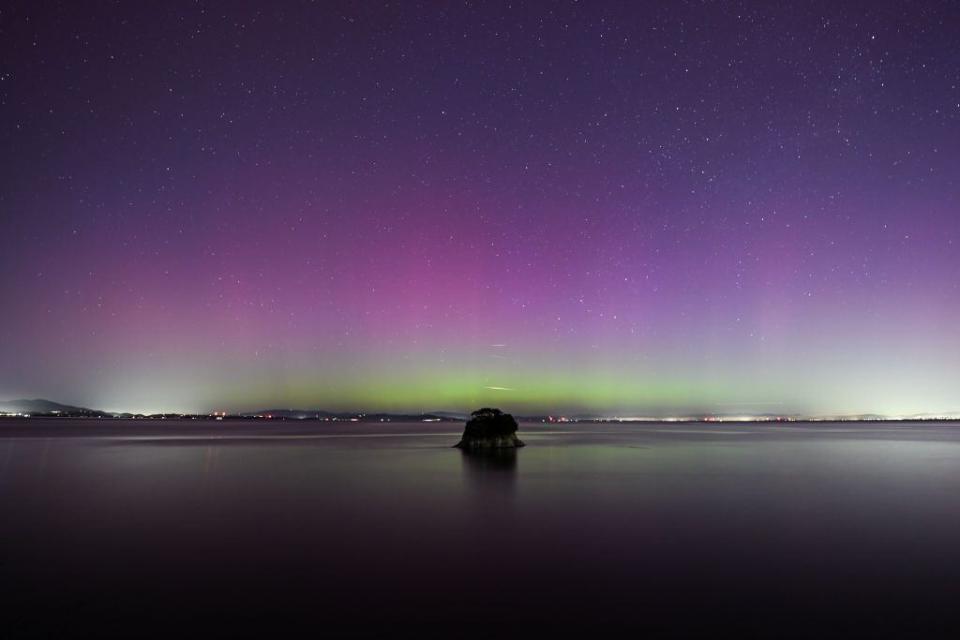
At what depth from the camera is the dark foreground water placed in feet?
39.8

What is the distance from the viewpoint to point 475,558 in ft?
58.1

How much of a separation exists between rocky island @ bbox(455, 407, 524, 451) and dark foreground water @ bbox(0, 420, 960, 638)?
29022mm

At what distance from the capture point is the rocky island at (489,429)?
65.6m

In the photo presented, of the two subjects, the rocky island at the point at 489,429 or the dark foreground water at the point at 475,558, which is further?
the rocky island at the point at 489,429

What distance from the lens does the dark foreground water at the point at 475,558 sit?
39.8ft

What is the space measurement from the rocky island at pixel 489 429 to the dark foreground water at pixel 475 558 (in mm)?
29022

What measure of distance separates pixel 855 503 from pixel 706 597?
19.2 meters

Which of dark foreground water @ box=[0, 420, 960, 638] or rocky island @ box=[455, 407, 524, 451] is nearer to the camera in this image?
dark foreground water @ box=[0, 420, 960, 638]

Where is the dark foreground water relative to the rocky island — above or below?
below

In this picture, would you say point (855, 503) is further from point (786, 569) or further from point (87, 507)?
point (87, 507)

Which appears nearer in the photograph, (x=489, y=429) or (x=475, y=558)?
(x=475, y=558)

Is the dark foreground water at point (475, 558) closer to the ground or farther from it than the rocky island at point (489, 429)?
closer to the ground

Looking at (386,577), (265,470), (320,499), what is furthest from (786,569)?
(265,470)

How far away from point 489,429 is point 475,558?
48258 mm
